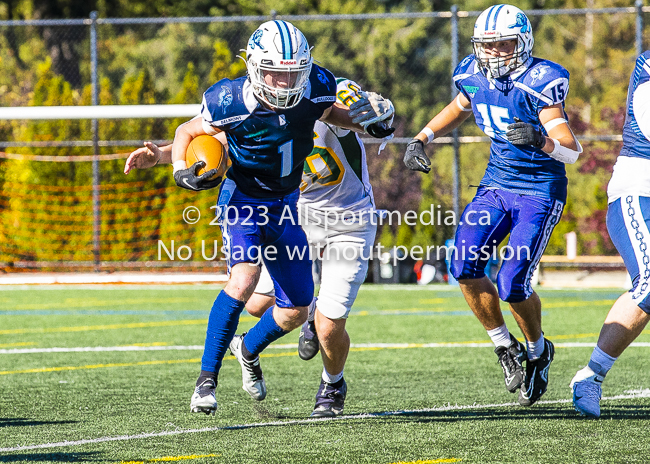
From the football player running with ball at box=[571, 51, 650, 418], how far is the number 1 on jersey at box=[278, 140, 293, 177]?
1.62 meters

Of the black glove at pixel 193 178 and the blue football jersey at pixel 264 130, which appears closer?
the black glove at pixel 193 178

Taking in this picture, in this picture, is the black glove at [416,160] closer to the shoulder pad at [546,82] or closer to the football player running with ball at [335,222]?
the football player running with ball at [335,222]

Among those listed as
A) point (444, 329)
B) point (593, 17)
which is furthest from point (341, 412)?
point (593, 17)

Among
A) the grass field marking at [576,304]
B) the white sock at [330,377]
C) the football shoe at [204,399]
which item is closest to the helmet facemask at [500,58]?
the white sock at [330,377]

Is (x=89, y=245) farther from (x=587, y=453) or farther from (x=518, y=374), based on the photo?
(x=587, y=453)

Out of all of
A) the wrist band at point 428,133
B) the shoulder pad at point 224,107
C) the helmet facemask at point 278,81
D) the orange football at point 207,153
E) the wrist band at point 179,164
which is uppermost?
the helmet facemask at point 278,81

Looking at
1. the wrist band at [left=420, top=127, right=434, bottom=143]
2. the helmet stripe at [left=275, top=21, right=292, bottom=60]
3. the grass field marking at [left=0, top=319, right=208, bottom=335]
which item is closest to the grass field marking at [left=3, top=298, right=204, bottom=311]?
the grass field marking at [left=0, top=319, right=208, bottom=335]

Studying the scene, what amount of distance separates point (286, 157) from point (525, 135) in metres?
1.18

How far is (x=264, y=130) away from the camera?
4535mm

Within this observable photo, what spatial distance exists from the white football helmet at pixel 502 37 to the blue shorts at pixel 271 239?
4.21ft

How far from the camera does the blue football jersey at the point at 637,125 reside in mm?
4516

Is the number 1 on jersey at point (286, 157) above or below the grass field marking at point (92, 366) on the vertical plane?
above

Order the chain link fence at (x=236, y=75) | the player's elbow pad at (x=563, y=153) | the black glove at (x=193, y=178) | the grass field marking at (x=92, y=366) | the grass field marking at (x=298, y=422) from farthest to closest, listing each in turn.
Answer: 1. the chain link fence at (x=236, y=75)
2. the grass field marking at (x=92, y=366)
3. the player's elbow pad at (x=563, y=153)
4. the black glove at (x=193, y=178)
5. the grass field marking at (x=298, y=422)

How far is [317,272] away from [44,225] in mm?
5044
